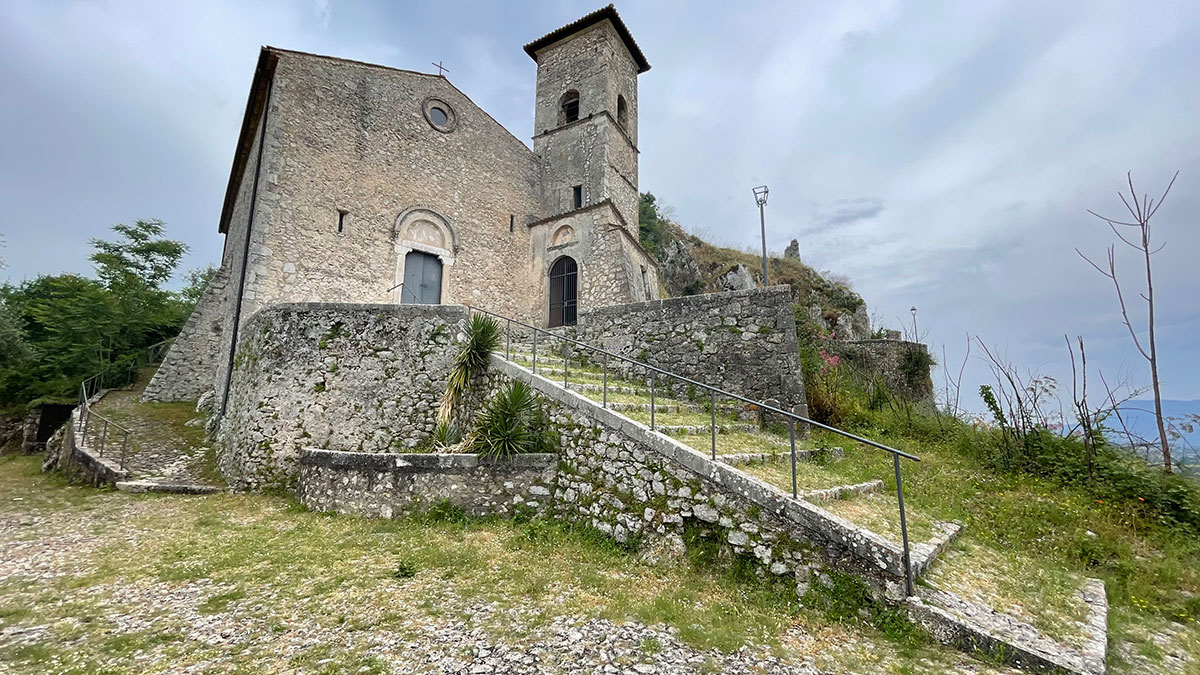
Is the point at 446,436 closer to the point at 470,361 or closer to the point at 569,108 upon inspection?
the point at 470,361

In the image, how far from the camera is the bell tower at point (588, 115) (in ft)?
53.2

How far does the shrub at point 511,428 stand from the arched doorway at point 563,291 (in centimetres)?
802

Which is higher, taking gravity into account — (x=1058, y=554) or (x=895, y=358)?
(x=895, y=358)

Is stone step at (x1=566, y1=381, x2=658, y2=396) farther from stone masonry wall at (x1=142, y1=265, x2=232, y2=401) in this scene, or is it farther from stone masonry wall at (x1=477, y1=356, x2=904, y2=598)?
stone masonry wall at (x1=142, y1=265, x2=232, y2=401)

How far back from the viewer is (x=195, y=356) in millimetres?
13711

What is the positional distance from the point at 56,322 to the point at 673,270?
2439 cm

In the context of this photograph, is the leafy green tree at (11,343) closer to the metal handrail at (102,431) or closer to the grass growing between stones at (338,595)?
the metal handrail at (102,431)

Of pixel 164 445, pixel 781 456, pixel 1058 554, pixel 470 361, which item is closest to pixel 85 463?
pixel 164 445

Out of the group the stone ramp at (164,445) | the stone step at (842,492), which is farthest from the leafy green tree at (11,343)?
the stone step at (842,492)

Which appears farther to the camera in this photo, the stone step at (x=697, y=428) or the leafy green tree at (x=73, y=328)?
the leafy green tree at (x=73, y=328)

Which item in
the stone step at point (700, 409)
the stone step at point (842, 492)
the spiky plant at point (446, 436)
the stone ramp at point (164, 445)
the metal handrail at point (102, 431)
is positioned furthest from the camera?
the metal handrail at point (102, 431)

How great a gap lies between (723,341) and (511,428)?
4053mm

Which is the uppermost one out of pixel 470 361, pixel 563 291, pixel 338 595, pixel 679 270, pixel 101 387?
pixel 679 270

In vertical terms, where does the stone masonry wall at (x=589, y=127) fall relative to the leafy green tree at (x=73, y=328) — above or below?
above
